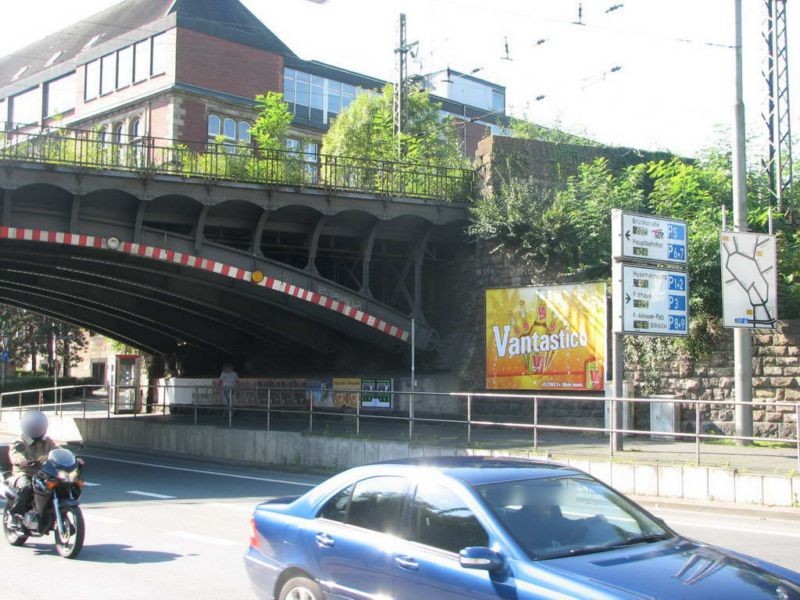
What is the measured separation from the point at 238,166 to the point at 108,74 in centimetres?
3626

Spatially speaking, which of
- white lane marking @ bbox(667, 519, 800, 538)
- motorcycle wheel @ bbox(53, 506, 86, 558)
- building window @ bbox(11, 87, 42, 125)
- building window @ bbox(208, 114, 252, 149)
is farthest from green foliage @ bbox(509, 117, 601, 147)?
building window @ bbox(11, 87, 42, 125)

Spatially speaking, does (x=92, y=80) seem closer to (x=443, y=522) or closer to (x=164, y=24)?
(x=164, y=24)

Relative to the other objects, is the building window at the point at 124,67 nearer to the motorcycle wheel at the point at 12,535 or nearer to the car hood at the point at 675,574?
the motorcycle wheel at the point at 12,535

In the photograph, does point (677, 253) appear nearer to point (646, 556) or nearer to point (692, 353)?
point (692, 353)

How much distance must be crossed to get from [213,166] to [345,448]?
8936 mm

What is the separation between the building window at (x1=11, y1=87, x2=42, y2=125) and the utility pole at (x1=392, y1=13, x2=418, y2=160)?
37.4 meters

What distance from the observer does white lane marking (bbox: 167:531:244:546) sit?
1035 centimetres

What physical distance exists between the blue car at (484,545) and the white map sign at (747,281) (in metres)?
13.3

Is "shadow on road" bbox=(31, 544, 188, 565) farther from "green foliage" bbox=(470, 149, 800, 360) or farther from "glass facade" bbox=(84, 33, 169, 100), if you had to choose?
"glass facade" bbox=(84, 33, 169, 100)

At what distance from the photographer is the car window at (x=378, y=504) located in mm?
5527

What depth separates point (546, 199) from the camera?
84.0 feet

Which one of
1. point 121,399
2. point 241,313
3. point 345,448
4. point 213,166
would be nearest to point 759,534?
point 345,448

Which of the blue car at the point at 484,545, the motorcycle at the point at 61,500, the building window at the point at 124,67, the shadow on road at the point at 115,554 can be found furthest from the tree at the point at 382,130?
the blue car at the point at 484,545

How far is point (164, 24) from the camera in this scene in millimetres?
52344
